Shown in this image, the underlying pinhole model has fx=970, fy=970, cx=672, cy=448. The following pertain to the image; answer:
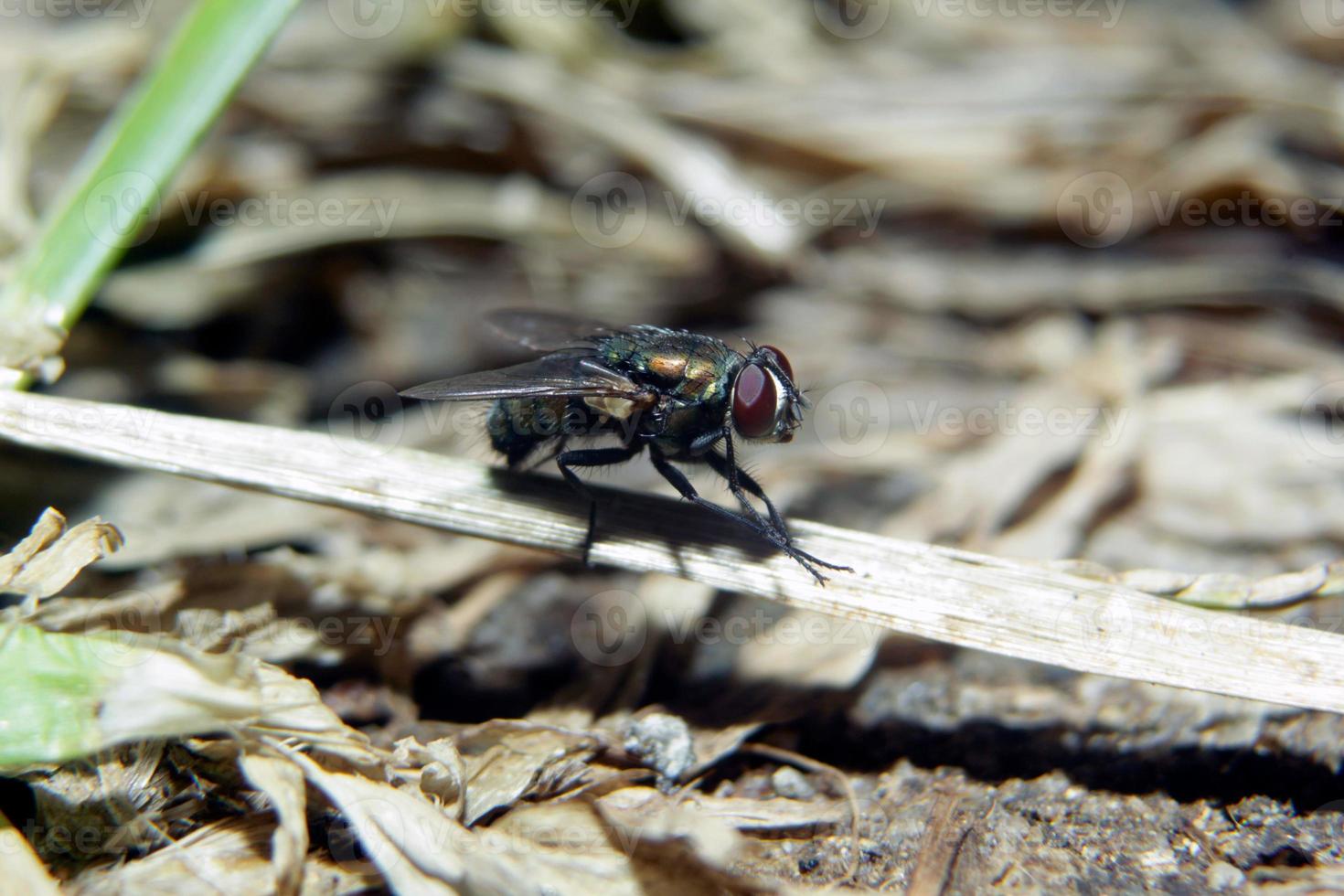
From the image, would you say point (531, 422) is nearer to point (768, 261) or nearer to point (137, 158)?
point (137, 158)

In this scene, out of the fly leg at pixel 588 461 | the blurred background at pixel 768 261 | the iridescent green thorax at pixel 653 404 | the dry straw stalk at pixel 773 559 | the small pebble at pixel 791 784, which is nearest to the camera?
the dry straw stalk at pixel 773 559

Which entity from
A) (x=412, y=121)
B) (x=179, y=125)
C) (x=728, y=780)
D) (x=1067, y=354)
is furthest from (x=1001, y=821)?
(x=412, y=121)

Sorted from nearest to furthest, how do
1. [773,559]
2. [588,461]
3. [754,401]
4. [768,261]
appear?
[773,559]
[754,401]
[588,461]
[768,261]

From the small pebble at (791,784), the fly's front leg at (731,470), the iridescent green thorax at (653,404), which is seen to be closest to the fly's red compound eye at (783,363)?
the iridescent green thorax at (653,404)

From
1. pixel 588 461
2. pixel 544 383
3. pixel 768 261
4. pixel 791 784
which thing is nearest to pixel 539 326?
pixel 544 383

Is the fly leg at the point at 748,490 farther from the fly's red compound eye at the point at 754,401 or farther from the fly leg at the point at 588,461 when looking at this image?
the fly leg at the point at 588,461

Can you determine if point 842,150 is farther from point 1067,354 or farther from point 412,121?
point 412,121

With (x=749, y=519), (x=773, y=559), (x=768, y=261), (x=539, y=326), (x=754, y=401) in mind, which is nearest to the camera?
(x=773, y=559)

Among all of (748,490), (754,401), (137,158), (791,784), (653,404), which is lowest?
(791,784)
